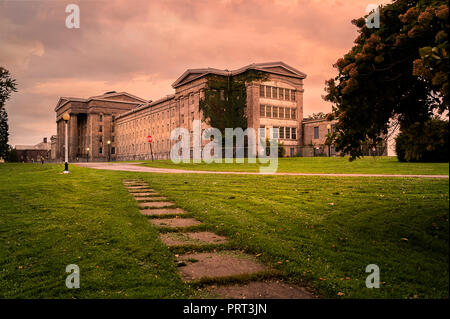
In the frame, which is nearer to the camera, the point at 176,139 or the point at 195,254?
the point at 195,254

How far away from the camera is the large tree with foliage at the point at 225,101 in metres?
56.6

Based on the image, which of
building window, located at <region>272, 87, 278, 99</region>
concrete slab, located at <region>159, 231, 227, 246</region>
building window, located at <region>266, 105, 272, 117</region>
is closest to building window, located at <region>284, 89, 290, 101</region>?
building window, located at <region>272, 87, 278, 99</region>

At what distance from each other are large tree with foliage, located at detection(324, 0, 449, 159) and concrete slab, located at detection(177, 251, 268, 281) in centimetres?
355

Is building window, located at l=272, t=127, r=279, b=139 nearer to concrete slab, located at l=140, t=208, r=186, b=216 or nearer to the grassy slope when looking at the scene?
the grassy slope

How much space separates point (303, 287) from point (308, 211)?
4759 mm

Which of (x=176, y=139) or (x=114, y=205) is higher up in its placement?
(x=176, y=139)

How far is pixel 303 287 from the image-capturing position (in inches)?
182

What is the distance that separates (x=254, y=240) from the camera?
22.0 feet

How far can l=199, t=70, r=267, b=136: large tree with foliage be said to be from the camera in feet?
186

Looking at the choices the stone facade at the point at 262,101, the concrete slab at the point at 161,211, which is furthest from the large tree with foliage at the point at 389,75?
the stone facade at the point at 262,101

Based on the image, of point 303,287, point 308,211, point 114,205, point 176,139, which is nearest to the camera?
point 303,287
